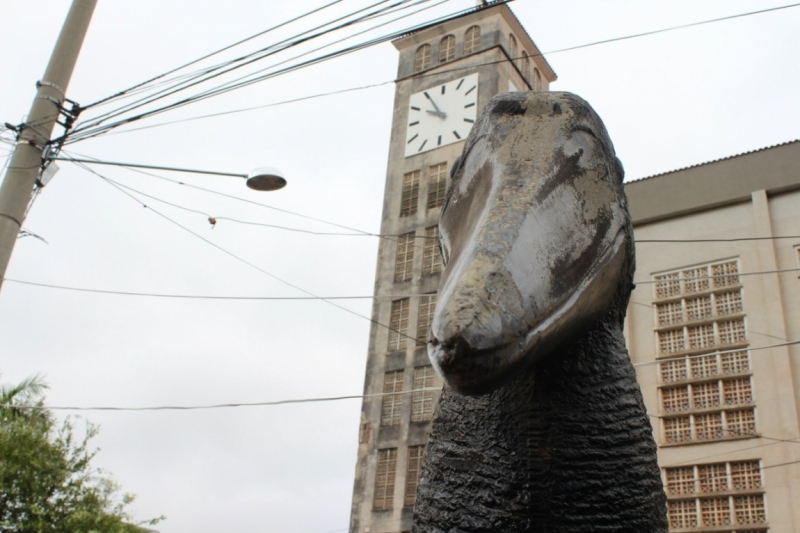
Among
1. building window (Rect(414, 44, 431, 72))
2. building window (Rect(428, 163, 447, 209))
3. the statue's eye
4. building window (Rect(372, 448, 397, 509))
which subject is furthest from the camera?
building window (Rect(414, 44, 431, 72))

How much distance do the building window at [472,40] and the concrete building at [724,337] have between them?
447 inches

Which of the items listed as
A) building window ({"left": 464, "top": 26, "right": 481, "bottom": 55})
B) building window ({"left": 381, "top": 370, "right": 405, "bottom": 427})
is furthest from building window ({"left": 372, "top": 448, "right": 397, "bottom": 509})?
building window ({"left": 464, "top": 26, "right": 481, "bottom": 55})

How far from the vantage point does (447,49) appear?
33.1 metres

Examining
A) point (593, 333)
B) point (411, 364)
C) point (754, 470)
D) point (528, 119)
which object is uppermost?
point (411, 364)

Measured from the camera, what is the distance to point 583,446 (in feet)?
5.34

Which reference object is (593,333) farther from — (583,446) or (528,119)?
(528,119)

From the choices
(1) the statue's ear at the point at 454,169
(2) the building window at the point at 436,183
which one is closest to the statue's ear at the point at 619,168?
(1) the statue's ear at the point at 454,169

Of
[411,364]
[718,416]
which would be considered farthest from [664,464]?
[411,364]

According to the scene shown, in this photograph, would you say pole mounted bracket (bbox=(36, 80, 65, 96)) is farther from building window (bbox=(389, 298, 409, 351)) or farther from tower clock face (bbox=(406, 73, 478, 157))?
tower clock face (bbox=(406, 73, 478, 157))

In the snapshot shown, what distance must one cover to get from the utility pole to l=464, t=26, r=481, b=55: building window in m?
25.8

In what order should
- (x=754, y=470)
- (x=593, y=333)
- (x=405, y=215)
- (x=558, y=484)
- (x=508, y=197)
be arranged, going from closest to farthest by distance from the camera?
(x=508, y=197), (x=558, y=484), (x=593, y=333), (x=754, y=470), (x=405, y=215)

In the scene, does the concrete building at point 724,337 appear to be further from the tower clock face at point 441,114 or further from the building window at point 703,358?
the tower clock face at point 441,114

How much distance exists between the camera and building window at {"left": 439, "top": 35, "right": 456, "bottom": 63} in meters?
32.7

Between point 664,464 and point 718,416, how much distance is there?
5.54ft
